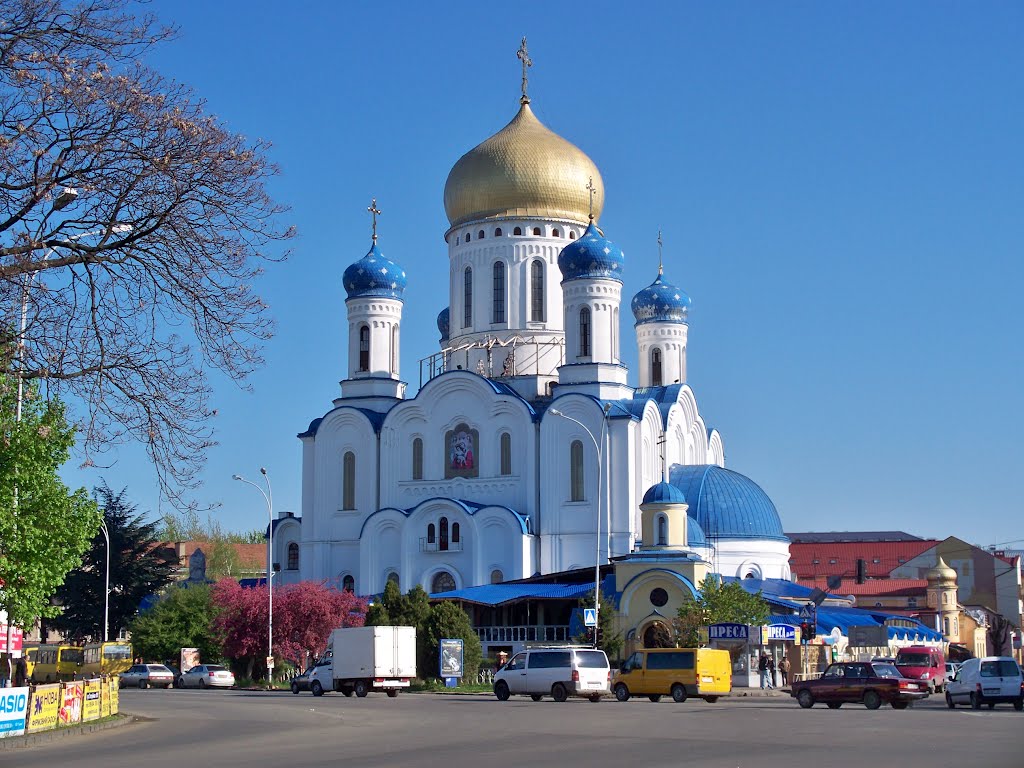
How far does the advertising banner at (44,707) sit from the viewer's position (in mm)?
22297

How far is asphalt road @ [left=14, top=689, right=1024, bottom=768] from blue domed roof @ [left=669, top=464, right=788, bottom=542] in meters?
26.6

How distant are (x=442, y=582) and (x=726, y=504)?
460 inches

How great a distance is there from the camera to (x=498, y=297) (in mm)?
60562

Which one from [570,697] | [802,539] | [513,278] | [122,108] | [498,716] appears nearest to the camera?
[122,108]

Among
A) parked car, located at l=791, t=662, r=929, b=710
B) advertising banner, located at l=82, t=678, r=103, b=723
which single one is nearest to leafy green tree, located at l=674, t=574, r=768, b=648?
parked car, located at l=791, t=662, r=929, b=710

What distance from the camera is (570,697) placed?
112 ft

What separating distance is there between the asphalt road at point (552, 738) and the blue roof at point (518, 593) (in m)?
19.2


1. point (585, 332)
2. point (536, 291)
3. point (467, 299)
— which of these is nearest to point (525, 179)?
point (536, 291)

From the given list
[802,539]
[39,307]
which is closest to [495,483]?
[39,307]

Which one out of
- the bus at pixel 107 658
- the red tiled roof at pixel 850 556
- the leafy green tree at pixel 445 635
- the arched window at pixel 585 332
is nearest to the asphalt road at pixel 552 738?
the leafy green tree at pixel 445 635

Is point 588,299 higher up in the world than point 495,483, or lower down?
higher up

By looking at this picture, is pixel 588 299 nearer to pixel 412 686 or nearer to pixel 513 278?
pixel 513 278

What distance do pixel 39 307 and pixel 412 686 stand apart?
2648 centimetres

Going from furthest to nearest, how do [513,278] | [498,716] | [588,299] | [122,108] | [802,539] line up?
[802,539] → [513,278] → [588,299] → [498,716] → [122,108]
